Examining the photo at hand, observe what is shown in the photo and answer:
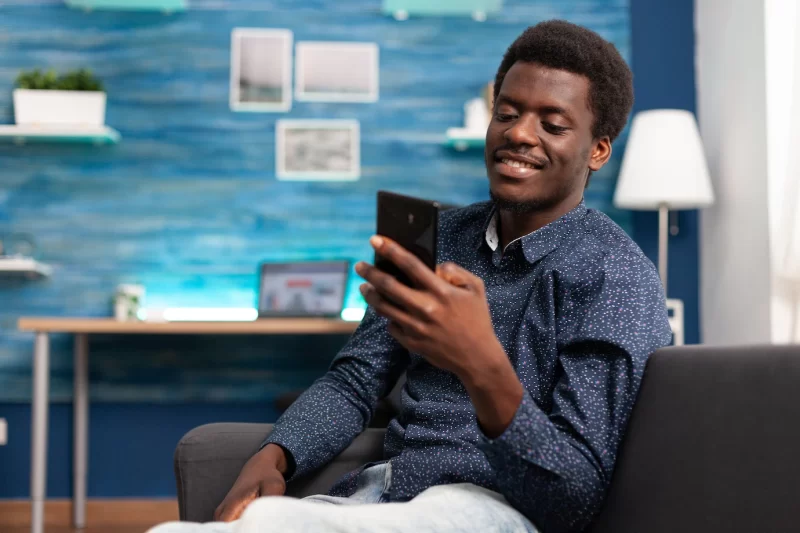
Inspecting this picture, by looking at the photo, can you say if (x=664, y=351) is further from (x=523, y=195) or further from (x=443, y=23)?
(x=443, y=23)

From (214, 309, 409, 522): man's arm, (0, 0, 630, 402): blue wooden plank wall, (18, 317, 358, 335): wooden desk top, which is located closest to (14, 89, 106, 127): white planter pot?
(0, 0, 630, 402): blue wooden plank wall

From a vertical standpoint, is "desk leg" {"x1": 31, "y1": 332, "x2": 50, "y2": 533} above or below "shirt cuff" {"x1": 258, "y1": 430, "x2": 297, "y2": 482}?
below

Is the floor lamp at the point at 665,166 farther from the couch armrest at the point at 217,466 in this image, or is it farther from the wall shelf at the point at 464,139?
the couch armrest at the point at 217,466

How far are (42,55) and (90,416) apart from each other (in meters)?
1.40

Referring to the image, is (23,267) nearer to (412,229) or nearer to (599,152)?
(599,152)

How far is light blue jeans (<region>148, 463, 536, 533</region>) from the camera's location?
0.91 m

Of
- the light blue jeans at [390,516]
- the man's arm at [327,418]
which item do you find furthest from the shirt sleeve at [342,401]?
the light blue jeans at [390,516]

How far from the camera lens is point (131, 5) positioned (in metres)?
3.34

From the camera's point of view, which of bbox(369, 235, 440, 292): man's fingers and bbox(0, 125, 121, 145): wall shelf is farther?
bbox(0, 125, 121, 145): wall shelf

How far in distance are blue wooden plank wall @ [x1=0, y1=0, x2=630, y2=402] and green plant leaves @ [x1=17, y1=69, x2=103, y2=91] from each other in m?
0.15

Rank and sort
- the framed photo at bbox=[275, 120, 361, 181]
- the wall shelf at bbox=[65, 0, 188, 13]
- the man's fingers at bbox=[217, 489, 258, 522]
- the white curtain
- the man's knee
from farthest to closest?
the framed photo at bbox=[275, 120, 361, 181]
the wall shelf at bbox=[65, 0, 188, 13]
the white curtain
the man's fingers at bbox=[217, 489, 258, 522]
the man's knee

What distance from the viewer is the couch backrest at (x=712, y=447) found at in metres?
0.90

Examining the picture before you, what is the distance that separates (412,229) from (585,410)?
33 cm

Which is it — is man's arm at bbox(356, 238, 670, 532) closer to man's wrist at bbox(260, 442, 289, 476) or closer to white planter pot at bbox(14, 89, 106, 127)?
man's wrist at bbox(260, 442, 289, 476)
